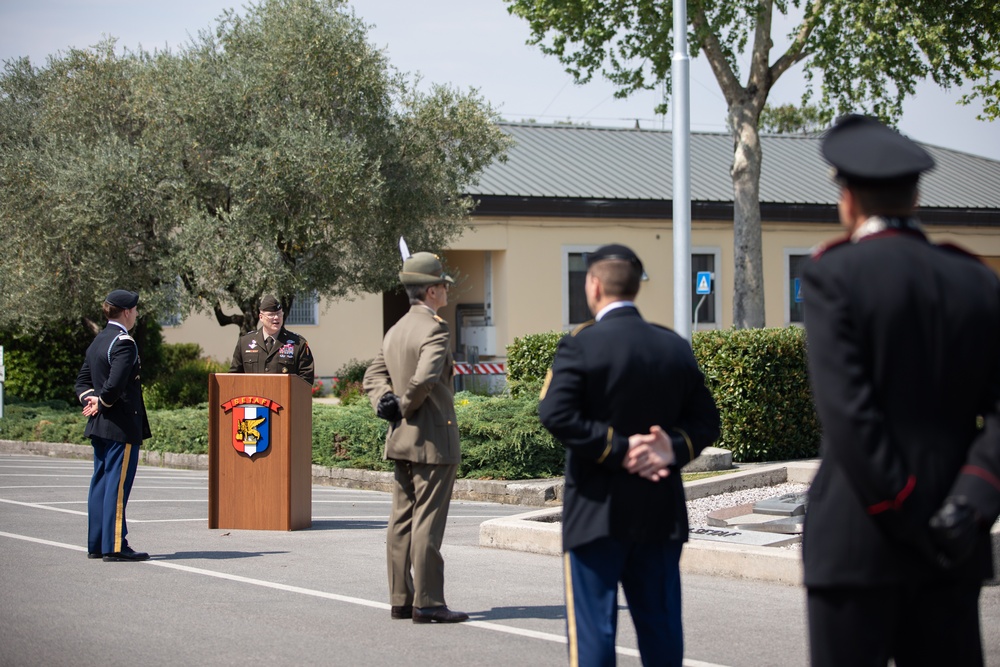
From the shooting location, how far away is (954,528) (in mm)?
2869

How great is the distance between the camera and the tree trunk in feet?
69.5

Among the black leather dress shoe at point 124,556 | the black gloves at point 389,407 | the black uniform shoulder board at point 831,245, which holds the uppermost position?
the black uniform shoulder board at point 831,245

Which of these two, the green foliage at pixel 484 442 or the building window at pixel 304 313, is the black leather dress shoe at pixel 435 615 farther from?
the building window at pixel 304 313

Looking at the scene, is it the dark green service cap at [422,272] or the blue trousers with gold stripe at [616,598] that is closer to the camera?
the blue trousers with gold stripe at [616,598]

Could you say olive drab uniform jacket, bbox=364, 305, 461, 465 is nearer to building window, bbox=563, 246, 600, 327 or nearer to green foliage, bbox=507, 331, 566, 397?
green foliage, bbox=507, 331, 566, 397

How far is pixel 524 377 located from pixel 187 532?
7196 mm

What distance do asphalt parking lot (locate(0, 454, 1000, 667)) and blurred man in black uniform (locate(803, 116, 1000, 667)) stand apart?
291cm

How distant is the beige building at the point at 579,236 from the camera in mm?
33469

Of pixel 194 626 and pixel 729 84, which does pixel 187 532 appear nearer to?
pixel 194 626

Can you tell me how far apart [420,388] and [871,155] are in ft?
12.7

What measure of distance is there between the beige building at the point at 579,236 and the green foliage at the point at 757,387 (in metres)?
18.7

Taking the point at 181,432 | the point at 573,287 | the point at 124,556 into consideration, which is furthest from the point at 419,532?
the point at 573,287

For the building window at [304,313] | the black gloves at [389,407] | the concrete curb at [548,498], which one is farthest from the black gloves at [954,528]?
the building window at [304,313]

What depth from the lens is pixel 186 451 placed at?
18.2 metres
